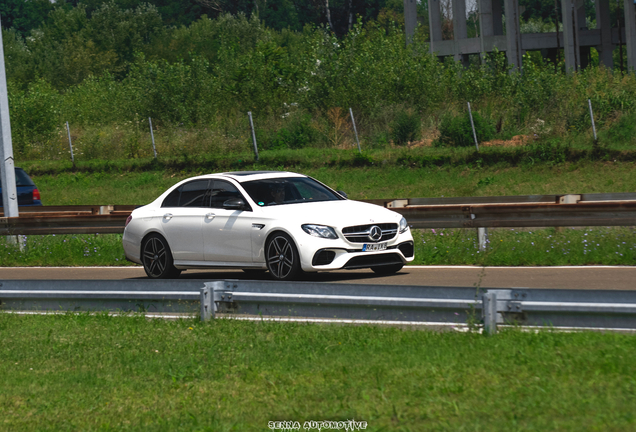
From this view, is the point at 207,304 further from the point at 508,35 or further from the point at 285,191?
the point at 508,35

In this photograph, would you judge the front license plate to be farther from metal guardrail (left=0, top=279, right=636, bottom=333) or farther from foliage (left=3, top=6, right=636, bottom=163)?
foliage (left=3, top=6, right=636, bottom=163)

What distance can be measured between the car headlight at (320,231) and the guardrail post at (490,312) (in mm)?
3839

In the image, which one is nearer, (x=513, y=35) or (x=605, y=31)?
(x=513, y=35)

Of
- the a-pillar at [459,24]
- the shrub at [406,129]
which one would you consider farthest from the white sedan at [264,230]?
the a-pillar at [459,24]

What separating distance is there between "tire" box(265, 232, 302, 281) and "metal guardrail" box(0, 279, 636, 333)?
83.9 inches

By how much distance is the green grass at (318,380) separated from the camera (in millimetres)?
5121

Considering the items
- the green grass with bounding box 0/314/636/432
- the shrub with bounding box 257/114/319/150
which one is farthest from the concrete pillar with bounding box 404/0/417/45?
the green grass with bounding box 0/314/636/432

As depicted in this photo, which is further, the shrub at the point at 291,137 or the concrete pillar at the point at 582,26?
the concrete pillar at the point at 582,26

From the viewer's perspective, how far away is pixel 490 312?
277 inches

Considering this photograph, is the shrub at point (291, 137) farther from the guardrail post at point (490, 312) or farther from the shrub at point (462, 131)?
the guardrail post at point (490, 312)

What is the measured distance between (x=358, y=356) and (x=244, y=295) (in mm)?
2097

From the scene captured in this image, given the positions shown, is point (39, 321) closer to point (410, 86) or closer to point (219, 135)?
point (219, 135)

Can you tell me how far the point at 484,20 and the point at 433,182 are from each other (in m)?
27.4

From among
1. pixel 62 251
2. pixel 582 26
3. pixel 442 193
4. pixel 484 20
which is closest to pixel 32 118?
pixel 442 193
